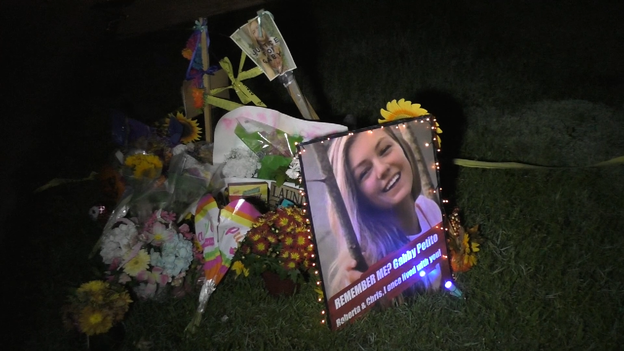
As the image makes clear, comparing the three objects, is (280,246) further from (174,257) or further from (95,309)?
(95,309)

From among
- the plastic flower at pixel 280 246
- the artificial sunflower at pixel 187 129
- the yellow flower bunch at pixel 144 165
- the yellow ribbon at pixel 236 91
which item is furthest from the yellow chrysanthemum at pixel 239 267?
the artificial sunflower at pixel 187 129

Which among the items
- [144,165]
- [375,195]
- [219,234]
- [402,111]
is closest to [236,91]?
[144,165]

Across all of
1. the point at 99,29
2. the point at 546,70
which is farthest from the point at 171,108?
the point at 546,70

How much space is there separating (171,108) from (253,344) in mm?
2561

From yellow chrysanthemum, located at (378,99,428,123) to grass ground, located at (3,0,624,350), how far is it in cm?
77

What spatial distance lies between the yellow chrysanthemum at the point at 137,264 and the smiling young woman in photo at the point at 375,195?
85 cm

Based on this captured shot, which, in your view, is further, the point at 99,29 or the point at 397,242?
the point at 99,29

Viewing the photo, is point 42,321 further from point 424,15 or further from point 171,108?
point 424,15

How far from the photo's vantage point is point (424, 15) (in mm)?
6398

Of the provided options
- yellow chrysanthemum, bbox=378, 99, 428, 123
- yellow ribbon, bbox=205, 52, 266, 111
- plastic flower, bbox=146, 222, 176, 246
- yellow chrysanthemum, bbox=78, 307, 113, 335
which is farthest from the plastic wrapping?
yellow chrysanthemum, bbox=378, 99, 428, 123

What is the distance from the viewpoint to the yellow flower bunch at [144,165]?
2822 mm

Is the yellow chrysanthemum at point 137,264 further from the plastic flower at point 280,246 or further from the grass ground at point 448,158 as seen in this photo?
the plastic flower at point 280,246

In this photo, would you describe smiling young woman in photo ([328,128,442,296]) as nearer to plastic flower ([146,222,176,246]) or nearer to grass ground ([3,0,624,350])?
grass ground ([3,0,624,350])

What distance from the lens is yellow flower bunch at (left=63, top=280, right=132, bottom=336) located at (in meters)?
2.28
